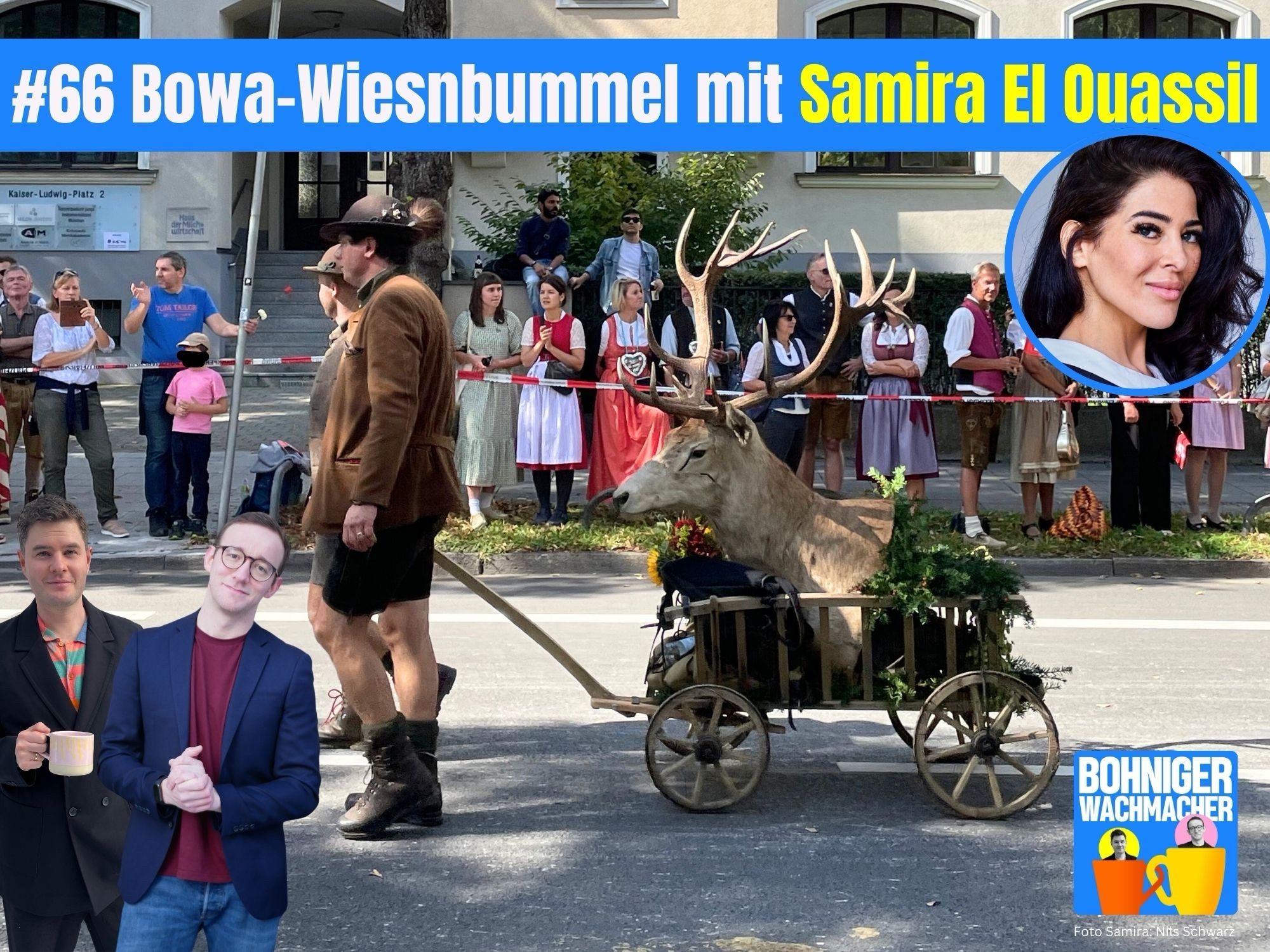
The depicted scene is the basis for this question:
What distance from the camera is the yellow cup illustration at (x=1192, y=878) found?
5266mm

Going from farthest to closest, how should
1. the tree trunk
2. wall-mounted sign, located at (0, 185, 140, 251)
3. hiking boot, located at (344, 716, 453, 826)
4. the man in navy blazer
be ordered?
wall-mounted sign, located at (0, 185, 140, 251)
the tree trunk
hiking boot, located at (344, 716, 453, 826)
the man in navy blazer

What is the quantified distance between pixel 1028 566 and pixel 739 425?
20.5 feet

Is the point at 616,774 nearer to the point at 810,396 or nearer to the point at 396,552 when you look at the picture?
the point at 396,552

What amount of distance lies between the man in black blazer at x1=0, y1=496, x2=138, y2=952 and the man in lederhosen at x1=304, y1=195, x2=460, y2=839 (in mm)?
2006

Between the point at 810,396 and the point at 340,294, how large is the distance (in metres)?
7.72

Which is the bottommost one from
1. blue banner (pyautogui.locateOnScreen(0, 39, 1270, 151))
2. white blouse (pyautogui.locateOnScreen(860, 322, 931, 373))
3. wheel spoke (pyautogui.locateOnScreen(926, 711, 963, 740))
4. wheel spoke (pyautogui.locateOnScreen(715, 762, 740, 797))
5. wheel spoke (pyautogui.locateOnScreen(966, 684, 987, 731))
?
wheel spoke (pyautogui.locateOnScreen(715, 762, 740, 797))

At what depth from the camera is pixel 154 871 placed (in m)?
3.64

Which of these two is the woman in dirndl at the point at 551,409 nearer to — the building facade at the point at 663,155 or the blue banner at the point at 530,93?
the blue banner at the point at 530,93

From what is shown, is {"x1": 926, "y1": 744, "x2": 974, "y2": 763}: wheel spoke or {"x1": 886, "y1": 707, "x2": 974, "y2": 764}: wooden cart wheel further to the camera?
{"x1": 886, "y1": 707, "x2": 974, "y2": 764}: wooden cart wheel

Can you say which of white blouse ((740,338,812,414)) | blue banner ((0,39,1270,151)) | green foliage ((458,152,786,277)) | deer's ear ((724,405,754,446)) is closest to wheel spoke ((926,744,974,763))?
deer's ear ((724,405,754,446))

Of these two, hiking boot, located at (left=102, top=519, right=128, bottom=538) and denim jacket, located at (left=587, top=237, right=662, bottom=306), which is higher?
denim jacket, located at (left=587, top=237, right=662, bottom=306)

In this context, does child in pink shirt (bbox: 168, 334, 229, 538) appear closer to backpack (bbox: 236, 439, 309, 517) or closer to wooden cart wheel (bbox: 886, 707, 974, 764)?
backpack (bbox: 236, 439, 309, 517)

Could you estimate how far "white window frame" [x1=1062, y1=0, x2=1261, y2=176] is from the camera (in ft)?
79.2

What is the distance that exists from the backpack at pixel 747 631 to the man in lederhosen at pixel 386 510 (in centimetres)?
98
